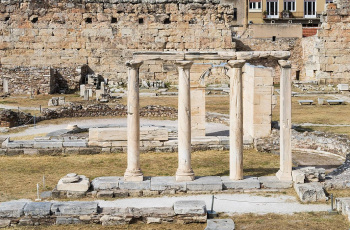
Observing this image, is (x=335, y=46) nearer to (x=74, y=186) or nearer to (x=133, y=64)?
(x=133, y=64)

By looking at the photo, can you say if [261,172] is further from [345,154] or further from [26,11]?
[26,11]

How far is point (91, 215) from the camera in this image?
13.2 meters

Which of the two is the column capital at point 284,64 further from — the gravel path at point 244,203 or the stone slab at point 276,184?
the gravel path at point 244,203

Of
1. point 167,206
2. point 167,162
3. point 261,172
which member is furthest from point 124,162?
point 167,206

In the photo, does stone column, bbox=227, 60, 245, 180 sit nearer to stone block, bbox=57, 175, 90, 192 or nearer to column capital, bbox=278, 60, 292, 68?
column capital, bbox=278, 60, 292, 68

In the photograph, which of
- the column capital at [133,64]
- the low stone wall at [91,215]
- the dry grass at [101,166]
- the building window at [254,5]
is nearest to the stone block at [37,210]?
the low stone wall at [91,215]

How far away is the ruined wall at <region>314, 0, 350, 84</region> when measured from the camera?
40.8m

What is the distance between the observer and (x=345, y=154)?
19562 millimetres

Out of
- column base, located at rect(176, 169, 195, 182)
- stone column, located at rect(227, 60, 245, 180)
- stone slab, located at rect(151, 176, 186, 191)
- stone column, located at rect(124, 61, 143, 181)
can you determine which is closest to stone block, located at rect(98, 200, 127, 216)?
stone slab, located at rect(151, 176, 186, 191)

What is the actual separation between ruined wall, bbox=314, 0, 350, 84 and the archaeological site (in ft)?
0.22

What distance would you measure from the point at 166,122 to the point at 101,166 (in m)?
8.12

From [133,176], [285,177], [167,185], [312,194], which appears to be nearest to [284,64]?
[285,177]

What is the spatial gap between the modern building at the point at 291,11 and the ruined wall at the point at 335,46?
2536 cm

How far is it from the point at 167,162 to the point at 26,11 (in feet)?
79.5
